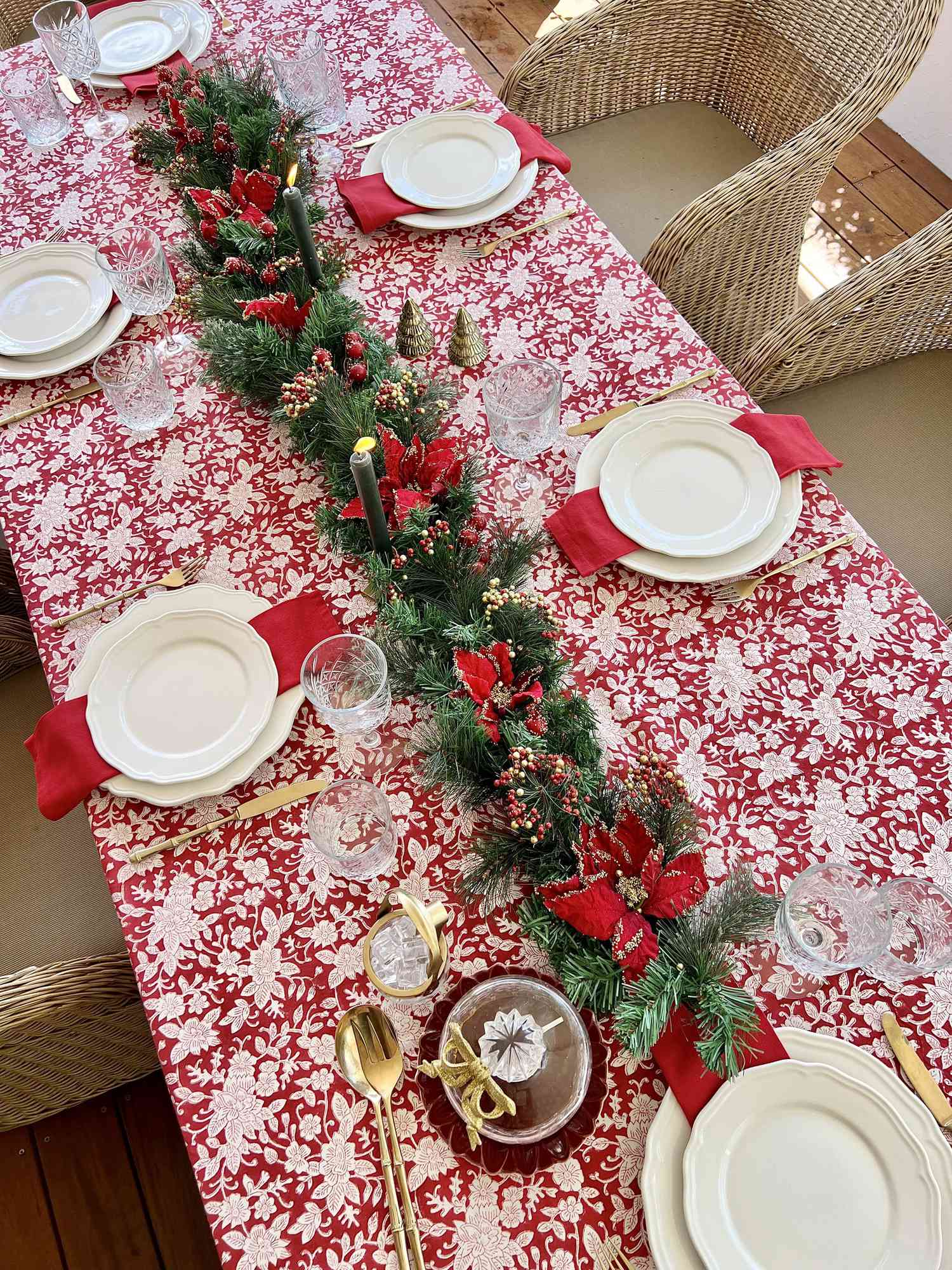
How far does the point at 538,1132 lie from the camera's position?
2.64 ft

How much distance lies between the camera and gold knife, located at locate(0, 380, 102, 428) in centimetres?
133

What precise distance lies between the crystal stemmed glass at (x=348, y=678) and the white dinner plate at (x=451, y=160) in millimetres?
784

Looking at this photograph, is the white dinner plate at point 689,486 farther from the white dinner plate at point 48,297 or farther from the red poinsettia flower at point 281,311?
the white dinner plate at point 48,297

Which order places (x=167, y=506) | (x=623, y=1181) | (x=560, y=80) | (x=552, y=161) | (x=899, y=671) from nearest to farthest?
(x=623, y=1181) < (x=899, y=671) < (x=167, y=506) < (x=552, y=161) < (x=560, y=80)

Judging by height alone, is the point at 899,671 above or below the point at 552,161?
below

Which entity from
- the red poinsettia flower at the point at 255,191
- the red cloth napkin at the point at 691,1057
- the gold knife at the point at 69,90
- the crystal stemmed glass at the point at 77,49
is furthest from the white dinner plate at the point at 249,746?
the gold knife at the point at 69,90

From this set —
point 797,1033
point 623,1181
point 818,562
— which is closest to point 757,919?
point 797,1033

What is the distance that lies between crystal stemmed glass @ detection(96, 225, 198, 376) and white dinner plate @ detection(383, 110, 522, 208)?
38cm

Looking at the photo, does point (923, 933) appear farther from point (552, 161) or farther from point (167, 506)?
point (552, 161)

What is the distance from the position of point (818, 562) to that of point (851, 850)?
349mm

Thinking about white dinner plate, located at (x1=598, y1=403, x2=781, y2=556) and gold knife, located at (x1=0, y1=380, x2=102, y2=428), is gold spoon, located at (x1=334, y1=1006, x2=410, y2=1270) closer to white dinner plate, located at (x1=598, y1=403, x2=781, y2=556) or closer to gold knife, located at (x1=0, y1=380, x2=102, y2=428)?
white dinner plate, located at (x1=598, y1=403, x2=781, y2=556)

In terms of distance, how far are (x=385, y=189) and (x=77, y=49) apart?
65 centimetres

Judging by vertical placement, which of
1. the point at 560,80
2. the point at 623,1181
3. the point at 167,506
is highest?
the point at 560,80

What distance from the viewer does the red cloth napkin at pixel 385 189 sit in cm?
144
